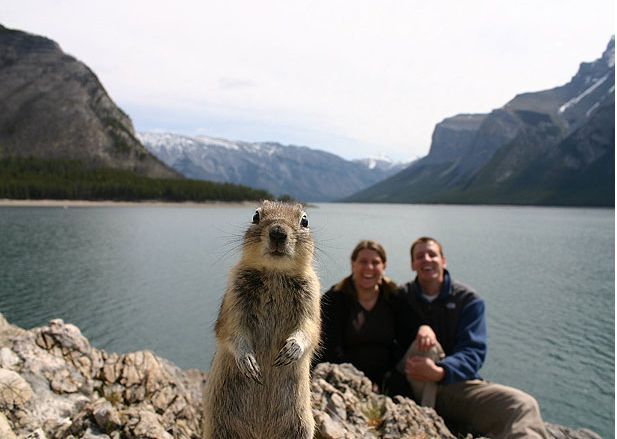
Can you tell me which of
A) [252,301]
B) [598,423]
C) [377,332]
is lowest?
[598,423]

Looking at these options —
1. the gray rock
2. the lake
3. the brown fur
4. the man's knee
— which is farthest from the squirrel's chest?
the man's knee

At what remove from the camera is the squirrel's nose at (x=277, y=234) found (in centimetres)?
513

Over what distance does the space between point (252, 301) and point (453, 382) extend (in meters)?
5.43

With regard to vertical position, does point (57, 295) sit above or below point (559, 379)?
above

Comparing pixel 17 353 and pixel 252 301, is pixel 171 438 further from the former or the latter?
pixel 17 353

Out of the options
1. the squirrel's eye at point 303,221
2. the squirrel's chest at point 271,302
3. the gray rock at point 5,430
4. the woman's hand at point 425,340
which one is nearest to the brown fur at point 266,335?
the squirrel's chest at point 271,302

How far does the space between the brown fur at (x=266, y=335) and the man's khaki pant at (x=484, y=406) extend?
4.10 m

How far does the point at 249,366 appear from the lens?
493 cm

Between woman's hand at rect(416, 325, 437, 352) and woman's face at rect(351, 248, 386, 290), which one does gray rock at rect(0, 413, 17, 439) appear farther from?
woman's hand at rect(416, 325, 437, 352)

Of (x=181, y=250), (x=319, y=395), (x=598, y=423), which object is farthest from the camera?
(x=181, y=250)

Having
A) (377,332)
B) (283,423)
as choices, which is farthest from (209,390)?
(377,332)

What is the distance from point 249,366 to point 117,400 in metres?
4.59

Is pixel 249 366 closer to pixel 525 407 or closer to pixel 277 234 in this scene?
pixel 277 234

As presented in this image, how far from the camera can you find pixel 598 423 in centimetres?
1889
